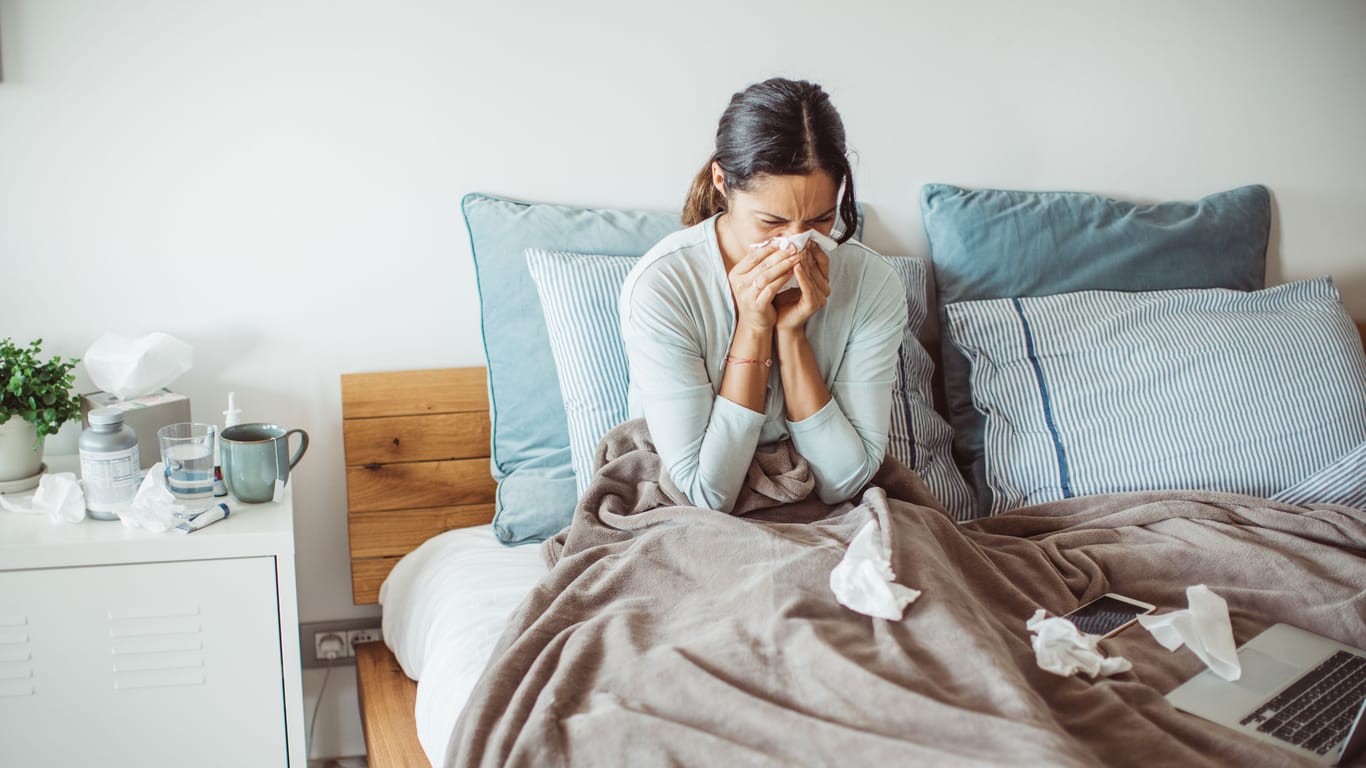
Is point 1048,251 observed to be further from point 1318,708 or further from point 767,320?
point 1318,708

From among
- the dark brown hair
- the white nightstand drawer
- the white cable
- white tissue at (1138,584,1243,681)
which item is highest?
the dark brown hair

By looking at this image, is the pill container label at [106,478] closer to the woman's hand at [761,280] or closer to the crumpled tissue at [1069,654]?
the woman's hand at [761,280]

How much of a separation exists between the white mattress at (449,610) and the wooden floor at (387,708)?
0.06 m

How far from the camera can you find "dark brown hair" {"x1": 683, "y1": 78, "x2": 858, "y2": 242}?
1368 millimetres

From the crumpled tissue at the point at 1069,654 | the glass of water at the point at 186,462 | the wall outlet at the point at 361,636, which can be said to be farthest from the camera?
the wall outlet at the point at 361,636

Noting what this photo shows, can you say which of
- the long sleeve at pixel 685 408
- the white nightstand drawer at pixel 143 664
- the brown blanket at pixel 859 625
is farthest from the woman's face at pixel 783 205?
the white nightstand drawer at pixel 143 664

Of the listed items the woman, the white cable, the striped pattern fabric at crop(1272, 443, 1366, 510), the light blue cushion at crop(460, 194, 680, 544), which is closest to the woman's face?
the woman

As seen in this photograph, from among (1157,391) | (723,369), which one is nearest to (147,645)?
(723,369)

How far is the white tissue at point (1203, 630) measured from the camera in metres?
1.21

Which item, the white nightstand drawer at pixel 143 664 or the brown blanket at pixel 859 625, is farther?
the white nightstand drawer at pixel 143 664

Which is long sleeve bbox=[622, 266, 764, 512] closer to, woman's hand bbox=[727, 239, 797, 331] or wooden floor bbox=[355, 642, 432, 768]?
woman's hand bbox=[727, 239, 797, 331]

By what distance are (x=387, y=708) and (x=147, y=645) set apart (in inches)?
15.3

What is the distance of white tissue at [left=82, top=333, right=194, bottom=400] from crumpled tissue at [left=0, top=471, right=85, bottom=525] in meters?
0.19

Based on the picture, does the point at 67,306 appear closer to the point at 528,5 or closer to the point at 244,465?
the point at 244,465
